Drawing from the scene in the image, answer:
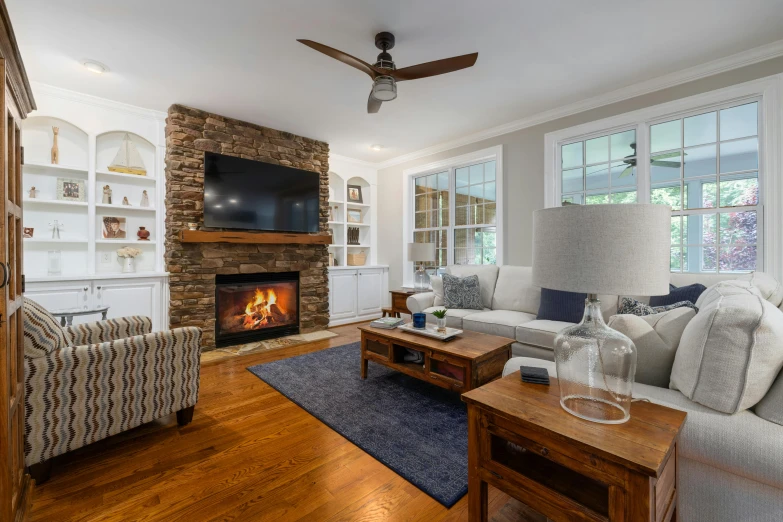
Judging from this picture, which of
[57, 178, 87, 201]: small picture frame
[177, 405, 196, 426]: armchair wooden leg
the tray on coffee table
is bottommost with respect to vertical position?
[177, 405, 196, 426]: armchair wooden leg

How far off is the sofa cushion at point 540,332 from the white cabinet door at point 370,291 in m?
2.99

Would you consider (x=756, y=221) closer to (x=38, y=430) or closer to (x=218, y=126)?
(x=38, y=430)

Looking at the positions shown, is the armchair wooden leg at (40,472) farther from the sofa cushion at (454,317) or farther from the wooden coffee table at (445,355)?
the sofa cushion at (454,317)

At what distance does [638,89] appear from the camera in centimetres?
335

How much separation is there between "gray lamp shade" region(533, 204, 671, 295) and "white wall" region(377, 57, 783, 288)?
3.12m

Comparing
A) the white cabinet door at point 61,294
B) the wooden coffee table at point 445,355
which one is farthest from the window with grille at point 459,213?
the white cabinet door at point 61,294

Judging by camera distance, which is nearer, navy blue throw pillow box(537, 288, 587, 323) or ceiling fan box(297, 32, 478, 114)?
ceiling fan box(297, 32, 478, 114)

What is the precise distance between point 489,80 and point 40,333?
3.61 meters

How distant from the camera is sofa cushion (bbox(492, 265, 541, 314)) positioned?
143 inches

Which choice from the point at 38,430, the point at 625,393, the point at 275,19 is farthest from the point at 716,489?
the point at 275,19

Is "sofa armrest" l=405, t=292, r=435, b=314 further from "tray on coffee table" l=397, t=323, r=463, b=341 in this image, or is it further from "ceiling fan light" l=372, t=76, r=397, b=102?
"ceiling fan light" l=372, t=76, r=397, b=102

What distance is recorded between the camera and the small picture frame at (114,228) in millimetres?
3773

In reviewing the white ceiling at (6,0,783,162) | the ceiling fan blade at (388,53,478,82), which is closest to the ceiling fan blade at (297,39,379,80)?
the ceiling fan blade at (388,53,478,82)

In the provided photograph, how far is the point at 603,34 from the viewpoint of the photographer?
256 cm
